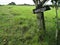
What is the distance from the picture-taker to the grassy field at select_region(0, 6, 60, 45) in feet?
59.8

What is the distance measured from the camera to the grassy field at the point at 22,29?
18.2 m

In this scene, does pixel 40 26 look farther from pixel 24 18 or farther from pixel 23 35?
pixel 24 18

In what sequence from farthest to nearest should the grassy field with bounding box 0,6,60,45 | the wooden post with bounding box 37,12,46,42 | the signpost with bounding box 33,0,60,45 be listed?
the wooden post with bounding box 37,12,46,42 → the grassy field with bounding box 0,6,60,45 → the signpost with bounding box 33,0,60,45

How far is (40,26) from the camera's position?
18953 mm

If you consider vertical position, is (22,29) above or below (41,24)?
below

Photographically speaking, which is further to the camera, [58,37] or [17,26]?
[17,26]

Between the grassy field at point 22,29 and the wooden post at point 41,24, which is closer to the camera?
the grassy field at point 22,29

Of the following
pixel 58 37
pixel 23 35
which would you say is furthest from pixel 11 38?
pixel 58 37

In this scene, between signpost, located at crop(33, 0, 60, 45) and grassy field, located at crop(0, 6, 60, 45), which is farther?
grassy field, located at crop(0, 6, 60, 45)

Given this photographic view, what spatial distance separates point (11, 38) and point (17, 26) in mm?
1971

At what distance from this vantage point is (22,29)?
64.6ft

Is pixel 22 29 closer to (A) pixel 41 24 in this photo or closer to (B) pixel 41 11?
(A) pixel 41 24

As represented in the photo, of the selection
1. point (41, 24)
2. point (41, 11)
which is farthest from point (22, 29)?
point (41, 11)

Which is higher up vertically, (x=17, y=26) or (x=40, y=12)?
(x=40, y=12)
